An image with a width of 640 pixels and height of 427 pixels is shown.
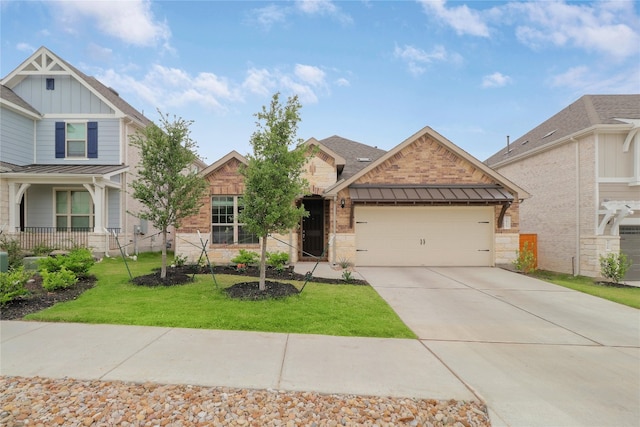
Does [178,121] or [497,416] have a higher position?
[178,121]

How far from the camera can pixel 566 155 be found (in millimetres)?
14062

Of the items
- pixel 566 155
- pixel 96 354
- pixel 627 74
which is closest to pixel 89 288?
pixel 96 354

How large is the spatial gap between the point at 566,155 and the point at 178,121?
16.6 m

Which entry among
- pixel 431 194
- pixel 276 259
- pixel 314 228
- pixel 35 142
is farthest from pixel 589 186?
pixel 35 142

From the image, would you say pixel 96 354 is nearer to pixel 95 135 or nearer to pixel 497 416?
pixel 497 416

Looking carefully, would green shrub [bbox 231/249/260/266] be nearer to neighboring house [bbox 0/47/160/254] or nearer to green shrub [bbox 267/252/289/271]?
green shrub [bbox 267/252/289/271]

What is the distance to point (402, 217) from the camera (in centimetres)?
1217

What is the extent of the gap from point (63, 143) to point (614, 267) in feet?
77.5

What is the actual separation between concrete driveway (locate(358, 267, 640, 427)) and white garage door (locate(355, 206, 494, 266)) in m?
3.23

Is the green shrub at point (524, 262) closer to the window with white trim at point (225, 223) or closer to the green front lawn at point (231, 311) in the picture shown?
the green front lawn at point (231, 311)

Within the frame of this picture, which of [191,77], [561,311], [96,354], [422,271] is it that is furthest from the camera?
[191,77]

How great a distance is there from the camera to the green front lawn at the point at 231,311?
5.00m

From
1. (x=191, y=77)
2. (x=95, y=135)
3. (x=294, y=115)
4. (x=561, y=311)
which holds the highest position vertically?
(x=191, y=77)

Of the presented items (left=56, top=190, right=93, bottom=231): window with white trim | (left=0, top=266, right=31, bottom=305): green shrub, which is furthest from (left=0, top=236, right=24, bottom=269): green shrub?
(left=0, top=266, right=31, bottom=305): green shrub
